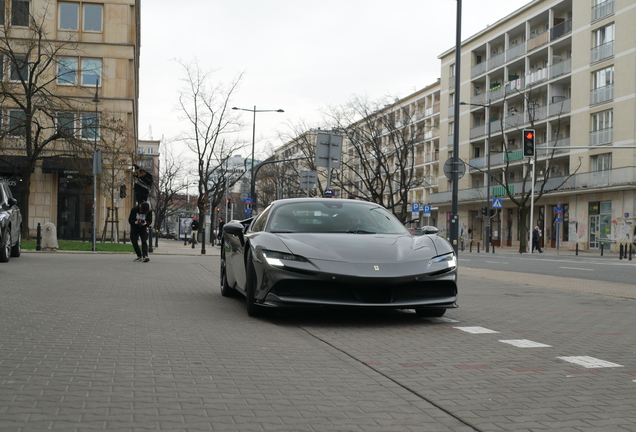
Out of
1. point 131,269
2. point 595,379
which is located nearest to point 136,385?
point 595,379

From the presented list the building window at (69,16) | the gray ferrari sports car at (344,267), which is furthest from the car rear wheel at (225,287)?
the building window at (69,16)

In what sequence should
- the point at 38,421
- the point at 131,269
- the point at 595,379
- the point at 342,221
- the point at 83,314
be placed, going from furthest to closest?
the point at 131,269 < the point at 342,221 < the point at 83,314 < the point at 595,379 < the point at 38,421

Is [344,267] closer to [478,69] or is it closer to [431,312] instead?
[431,312]

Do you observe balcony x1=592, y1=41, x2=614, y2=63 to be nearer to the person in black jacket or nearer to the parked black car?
the person in black jacket

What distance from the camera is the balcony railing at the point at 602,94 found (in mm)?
48250

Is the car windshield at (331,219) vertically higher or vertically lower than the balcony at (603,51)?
lower

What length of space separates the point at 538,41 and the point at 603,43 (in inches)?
318

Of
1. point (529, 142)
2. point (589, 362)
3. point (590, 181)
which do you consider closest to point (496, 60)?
point (590, 181)

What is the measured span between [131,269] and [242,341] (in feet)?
33.1

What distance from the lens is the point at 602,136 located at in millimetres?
48688

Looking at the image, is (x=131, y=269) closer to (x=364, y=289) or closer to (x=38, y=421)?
(x=364, y=289)

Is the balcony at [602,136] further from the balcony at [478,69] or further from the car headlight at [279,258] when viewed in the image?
the car headlight at [279,258]

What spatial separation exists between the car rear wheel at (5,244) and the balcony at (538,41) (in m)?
48.2

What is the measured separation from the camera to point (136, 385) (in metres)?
4.52
